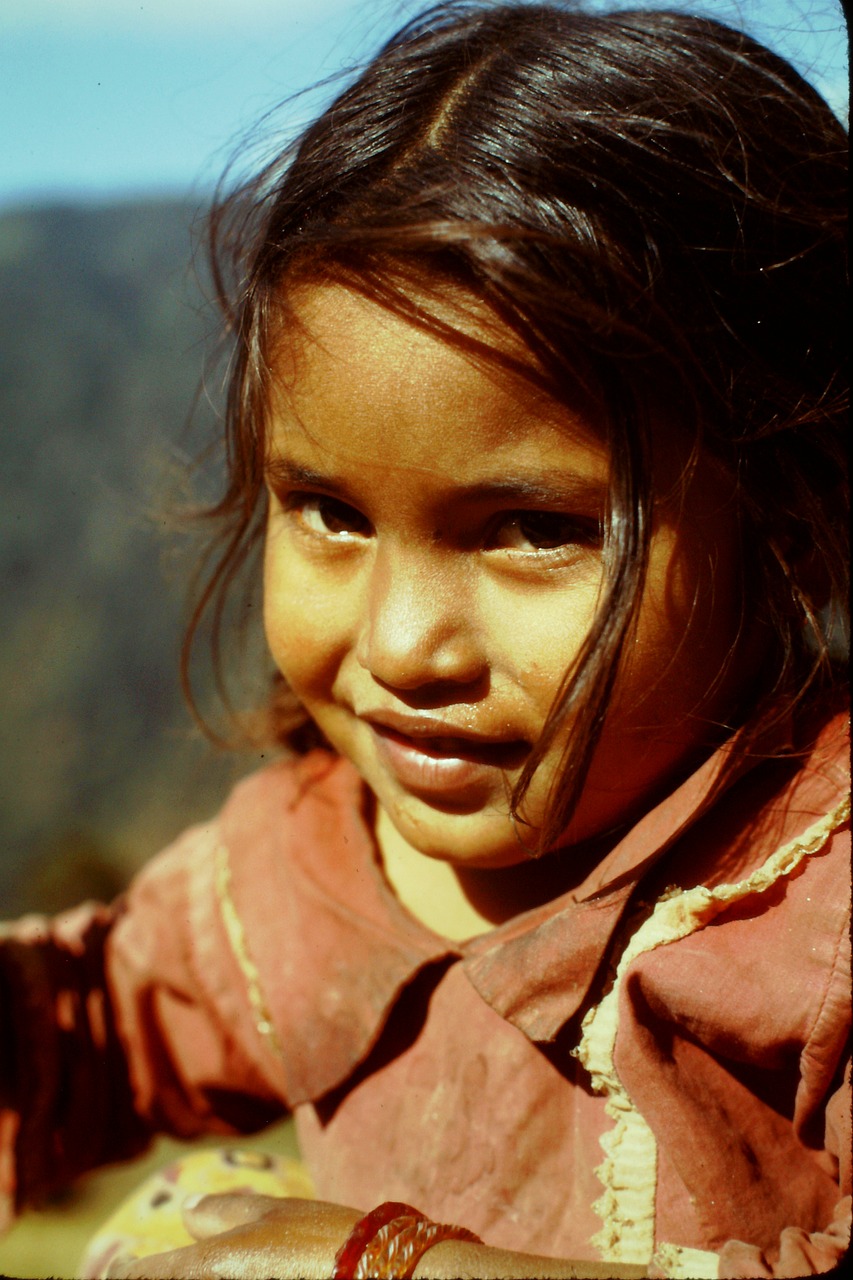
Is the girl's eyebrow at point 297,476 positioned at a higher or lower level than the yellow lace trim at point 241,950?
higher

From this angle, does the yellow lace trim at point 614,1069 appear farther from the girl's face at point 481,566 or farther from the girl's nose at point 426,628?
the girl's nose at point 426,628

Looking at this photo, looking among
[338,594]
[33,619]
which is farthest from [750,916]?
[33,619]

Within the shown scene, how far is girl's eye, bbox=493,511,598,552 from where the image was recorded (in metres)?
0.81

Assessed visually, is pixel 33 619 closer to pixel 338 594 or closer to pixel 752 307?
pixel 338 594

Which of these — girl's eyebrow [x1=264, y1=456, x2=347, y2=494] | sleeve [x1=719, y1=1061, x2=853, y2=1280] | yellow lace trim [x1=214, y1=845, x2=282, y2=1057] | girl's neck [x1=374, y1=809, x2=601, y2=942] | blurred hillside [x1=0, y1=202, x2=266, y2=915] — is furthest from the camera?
blurred hillside [x1=0, y1=202, x2=266, y2=915]

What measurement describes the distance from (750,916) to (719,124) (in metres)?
0.57

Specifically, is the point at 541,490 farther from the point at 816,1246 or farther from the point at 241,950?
the point at 241,950

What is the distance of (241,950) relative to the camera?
1180 millimetres

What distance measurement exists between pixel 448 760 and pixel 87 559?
2133 mm

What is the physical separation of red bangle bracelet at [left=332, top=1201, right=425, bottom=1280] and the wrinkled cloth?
0.45 ft

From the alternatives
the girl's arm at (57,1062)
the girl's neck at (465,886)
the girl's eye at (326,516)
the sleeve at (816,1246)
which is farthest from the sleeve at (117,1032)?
the sleeve at (816,1246)

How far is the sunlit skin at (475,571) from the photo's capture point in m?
0.77

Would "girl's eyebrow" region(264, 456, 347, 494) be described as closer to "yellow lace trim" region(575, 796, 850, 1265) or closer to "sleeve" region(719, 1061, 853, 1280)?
"yellow lace trim" region(575, 796, 850, 1265)

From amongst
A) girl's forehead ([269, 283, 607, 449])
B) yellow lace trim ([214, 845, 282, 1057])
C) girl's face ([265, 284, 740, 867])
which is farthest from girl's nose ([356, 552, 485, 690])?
yellow lace trim ([214, 845, 282, 1057])
